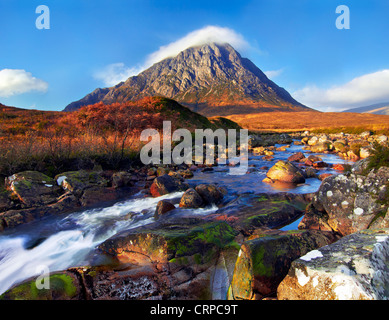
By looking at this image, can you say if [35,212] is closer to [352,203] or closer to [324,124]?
[352,203]

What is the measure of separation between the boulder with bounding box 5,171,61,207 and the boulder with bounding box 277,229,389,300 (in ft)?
29.5

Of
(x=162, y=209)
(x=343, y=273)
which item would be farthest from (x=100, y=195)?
(x=343, y=273)

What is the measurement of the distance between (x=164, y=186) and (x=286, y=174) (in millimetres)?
6852

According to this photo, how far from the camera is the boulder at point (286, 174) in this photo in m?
11.1

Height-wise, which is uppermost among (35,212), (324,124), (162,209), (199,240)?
(324,124)

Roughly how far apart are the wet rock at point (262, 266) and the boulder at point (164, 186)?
6.86 m

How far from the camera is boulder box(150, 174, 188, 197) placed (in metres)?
9.84

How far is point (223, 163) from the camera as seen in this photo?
725 inches

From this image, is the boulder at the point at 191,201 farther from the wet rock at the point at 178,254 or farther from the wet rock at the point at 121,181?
the wet rock at the point at 121,181

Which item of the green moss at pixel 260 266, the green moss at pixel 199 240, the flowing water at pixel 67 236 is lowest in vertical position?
the flowing water at pixel 67 236

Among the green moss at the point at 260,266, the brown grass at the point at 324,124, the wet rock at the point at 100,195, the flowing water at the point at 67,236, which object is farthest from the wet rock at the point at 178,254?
the brown grass at the point at 324,124

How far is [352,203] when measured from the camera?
520 centimetres

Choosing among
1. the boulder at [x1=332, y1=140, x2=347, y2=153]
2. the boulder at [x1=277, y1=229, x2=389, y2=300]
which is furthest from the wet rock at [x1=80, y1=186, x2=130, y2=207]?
the boulder at [x1=332, y1=140, x2=347, y2=153]

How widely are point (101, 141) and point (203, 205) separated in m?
10.1
